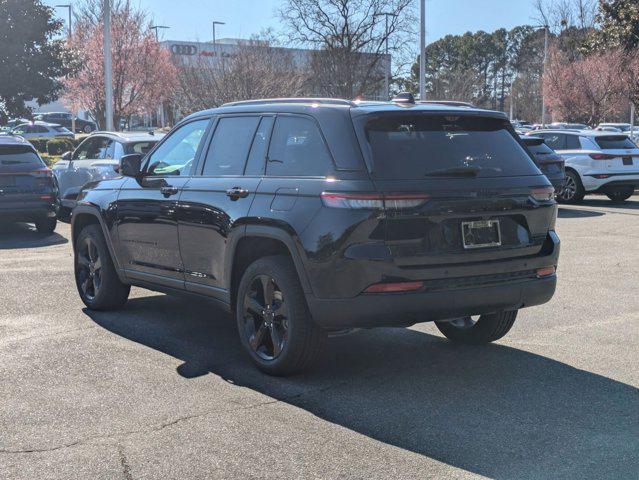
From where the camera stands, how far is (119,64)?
3522cm

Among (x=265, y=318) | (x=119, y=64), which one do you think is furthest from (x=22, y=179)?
(x=119, y=64)

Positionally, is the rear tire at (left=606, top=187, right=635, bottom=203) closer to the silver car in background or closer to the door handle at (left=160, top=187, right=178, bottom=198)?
the silver car in background

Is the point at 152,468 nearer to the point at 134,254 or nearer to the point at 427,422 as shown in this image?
the point at 427,422

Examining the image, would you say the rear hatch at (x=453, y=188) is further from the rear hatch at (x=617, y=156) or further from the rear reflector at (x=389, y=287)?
the rear hatch at (x=617, y=156)

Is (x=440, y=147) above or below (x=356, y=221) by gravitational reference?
above

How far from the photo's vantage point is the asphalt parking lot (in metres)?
4.23

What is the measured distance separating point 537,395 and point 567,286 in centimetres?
393

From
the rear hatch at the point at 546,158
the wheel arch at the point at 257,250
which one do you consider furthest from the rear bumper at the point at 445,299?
the rear hatch at the point at 546,158

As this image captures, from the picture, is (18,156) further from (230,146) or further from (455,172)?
(455,172)

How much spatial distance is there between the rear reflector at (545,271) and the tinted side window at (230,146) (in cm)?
214

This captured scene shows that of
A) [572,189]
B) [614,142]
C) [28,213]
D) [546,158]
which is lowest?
[28,213]

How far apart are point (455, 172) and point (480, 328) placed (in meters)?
1.61

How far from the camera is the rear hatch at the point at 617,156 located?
18.5 m

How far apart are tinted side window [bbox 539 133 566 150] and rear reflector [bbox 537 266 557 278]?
1448cm
